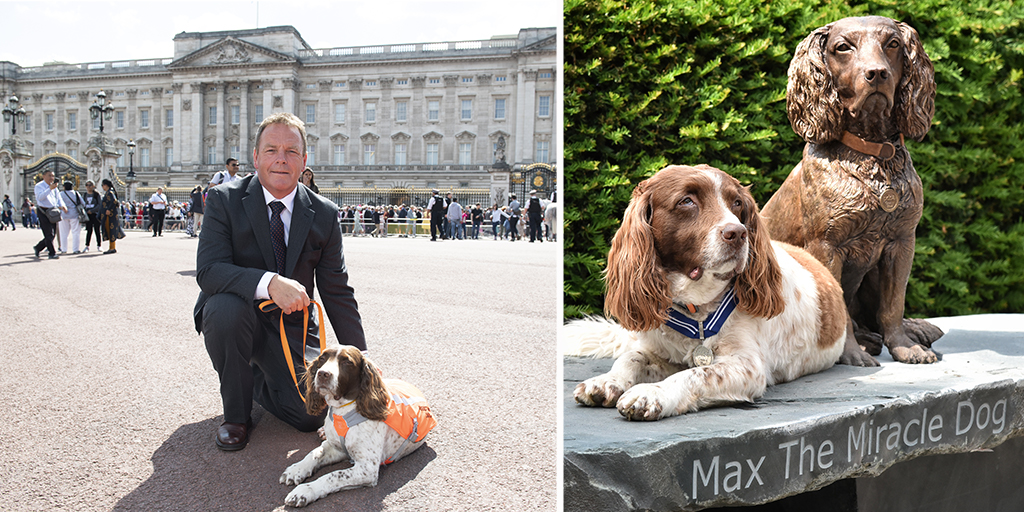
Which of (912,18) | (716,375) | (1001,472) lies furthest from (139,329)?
(912,18)

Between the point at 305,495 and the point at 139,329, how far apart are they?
152cm

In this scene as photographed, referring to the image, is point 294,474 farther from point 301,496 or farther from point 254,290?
point 254,290

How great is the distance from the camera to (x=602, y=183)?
10.6 feet

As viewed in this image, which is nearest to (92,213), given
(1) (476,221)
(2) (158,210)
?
(2) (158,210)

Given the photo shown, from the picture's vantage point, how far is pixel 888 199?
1990 millimetres

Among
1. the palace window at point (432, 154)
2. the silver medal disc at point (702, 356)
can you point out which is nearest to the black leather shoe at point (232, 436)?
the silver medal disc at point (702, 356)

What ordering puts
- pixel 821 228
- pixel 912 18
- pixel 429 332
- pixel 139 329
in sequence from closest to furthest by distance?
pixel 821 228 → pixel 139 329 → pixel 912 18 → pixel 429 332

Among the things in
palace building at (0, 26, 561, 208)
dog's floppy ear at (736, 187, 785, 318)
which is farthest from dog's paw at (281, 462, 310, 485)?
dog's floppy ear at (736, 187, 785, 318)

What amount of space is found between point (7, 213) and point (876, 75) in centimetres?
410

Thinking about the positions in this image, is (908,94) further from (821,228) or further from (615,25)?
(615,25)

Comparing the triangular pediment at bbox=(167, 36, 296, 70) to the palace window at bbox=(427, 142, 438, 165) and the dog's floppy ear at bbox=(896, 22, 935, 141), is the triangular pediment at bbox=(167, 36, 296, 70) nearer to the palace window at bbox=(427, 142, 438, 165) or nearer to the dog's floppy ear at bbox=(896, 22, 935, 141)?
the dog's floppy ear at bbox=(896, 22, 935, 141)

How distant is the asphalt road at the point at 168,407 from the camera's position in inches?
79.0

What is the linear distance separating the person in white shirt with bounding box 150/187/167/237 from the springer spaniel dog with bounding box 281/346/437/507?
2.12m

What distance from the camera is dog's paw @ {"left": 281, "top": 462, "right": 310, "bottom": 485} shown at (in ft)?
6.64
